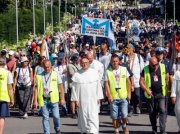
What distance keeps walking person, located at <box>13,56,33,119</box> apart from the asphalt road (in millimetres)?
297

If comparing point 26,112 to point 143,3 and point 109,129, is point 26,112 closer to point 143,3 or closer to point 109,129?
point 109,129

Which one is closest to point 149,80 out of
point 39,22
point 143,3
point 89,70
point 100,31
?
point 89,70

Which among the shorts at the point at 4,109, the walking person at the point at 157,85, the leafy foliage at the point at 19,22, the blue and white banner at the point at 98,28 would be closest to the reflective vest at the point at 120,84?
the walking person at the point at 157,85

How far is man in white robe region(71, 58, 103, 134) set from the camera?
14.7m

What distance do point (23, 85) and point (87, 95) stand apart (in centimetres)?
541

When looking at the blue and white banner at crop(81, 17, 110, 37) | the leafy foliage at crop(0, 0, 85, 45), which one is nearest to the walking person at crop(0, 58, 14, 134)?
the blue and white banner at crop(81, 17, 110, 37)

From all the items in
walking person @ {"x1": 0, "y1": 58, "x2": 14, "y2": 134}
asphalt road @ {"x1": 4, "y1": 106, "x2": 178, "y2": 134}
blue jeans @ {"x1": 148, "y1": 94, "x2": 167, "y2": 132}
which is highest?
walking person @ {"x1": 0, "y1": 58, "x2": 14, "y2": 134}

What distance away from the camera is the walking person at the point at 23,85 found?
64.4ft

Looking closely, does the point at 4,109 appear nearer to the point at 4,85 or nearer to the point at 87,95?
the point at 4,85

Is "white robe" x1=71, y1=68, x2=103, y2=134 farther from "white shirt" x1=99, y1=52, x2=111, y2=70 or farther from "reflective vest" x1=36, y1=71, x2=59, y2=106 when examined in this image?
"white shirt" x1=99, y1=52, x2=111, y2=70

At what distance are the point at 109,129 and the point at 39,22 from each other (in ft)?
160

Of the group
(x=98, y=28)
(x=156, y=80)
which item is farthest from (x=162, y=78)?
(x=98, y=28)

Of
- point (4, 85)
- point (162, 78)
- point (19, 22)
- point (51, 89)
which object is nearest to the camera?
point (4, 85)

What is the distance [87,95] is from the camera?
14734mm
